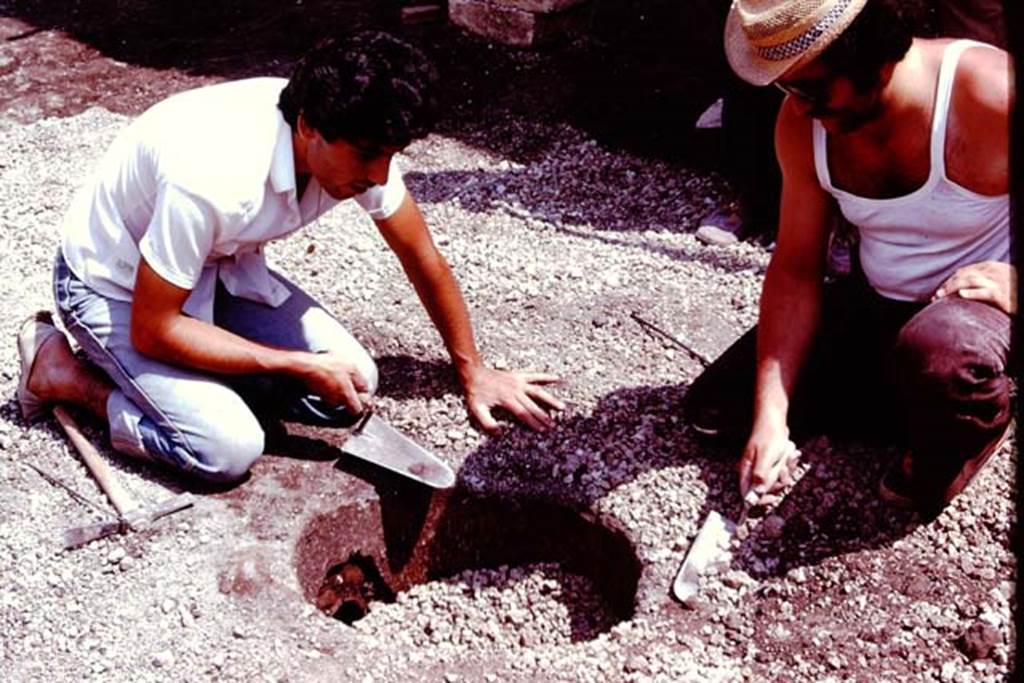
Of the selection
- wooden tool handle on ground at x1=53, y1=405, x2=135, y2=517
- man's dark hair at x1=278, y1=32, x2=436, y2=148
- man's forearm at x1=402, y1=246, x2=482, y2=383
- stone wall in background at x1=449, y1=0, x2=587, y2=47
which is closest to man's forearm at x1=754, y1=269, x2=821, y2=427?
man's forearm at x1=402, y1=246, x2=482, y2=383

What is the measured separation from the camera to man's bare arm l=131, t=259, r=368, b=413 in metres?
3.33

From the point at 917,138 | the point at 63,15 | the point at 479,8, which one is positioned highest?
the point at 917,138

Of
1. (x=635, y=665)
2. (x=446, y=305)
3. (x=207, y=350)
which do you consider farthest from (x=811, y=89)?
(x=207, y=350)

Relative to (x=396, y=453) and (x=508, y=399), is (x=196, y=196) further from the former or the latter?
(x=508, y=399)

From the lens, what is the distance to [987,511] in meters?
3.39

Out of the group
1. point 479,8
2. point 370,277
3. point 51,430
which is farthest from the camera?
point 479,8

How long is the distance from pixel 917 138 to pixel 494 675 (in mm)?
1740

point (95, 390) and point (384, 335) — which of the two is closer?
point (95, 390)

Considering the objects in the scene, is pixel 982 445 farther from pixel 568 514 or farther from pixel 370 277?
pixel 370 277

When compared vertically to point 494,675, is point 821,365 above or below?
above

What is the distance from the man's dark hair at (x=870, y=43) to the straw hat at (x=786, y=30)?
32 millimetres

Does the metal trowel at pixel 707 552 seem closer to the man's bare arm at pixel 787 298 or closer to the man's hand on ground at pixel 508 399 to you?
the man's bare arm at pixel 787 298

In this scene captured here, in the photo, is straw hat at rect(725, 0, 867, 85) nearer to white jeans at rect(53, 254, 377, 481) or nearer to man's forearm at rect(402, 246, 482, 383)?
man's forearm at rect(402, 246, 482, 383)

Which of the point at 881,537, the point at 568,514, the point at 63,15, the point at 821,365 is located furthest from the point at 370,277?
the point at 63,15
